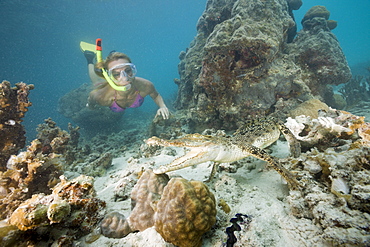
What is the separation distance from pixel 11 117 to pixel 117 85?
3.35 metres

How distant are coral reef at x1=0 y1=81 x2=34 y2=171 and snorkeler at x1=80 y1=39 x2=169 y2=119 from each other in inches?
95.1

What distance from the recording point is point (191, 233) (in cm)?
162

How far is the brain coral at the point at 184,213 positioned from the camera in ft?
5.30

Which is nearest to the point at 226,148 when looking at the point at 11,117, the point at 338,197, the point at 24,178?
the point at 338,197

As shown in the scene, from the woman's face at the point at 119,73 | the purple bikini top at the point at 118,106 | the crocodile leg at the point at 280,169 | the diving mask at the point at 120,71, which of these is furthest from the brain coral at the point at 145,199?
the purple bikini top at the point at 118,106

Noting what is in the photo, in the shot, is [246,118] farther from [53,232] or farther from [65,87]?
[65,87]

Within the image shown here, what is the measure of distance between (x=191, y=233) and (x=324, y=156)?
2.20 metres

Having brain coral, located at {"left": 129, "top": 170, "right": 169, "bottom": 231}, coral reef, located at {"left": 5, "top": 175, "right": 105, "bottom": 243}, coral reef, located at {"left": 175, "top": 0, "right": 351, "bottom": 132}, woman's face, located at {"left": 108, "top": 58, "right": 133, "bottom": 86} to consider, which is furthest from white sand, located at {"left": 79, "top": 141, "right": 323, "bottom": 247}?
woman's face, located at {"left": 108, "top": 58, "right": 133, "bottom": 86}

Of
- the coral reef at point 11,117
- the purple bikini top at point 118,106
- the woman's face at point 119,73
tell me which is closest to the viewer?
the coral reef at point 11,117

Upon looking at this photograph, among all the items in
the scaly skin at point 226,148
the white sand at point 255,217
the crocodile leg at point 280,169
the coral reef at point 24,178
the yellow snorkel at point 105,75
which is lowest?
the white sand at point 255,217

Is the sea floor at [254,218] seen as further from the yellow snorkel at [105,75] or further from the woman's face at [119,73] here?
the woman's face at [119,73]

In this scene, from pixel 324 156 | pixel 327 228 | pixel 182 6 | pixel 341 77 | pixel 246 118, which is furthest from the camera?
pixel 182 6

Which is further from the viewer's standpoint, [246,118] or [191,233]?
[246,118]

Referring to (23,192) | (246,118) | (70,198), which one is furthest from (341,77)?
(23,192)
